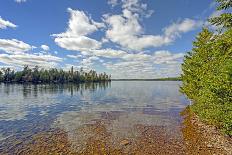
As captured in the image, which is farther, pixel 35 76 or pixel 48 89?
pixel 35 76

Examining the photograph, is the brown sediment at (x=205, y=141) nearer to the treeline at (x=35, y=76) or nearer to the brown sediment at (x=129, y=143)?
the brown sediment at (x=129, y=143)

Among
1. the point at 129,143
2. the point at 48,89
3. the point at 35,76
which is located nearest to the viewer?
the point at 129,143

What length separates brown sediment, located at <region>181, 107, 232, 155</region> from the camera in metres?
12.9

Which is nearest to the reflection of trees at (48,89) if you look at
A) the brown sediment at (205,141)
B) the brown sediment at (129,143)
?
the brown sediment at (129,143)

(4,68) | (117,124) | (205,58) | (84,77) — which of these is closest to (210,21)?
(205,58)

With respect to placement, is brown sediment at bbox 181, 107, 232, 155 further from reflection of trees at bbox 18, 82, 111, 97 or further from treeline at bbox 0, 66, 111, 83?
treeline at bbox 0, 66, 111, 83

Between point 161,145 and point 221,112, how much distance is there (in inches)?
193

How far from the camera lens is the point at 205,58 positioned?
22.0 meters

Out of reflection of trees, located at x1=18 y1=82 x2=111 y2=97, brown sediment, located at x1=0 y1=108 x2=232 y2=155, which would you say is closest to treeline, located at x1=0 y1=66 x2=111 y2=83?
reflection of trees, located at x1=18 y1=82 x2=111 y2=97

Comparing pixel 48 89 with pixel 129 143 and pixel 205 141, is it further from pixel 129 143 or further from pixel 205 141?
pixel 205 141

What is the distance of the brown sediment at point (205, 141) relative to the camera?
12930 mm

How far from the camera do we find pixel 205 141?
15125 mm

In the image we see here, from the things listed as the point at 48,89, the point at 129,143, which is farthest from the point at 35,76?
the point at 129,143

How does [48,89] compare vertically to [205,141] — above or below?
above
